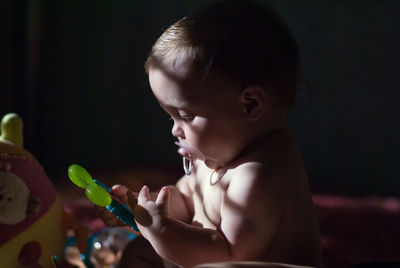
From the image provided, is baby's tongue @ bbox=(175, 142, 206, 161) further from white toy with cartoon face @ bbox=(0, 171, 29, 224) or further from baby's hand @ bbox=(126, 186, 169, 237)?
white toy with cartoon face @ bbox=(0, 171, 29, 224)

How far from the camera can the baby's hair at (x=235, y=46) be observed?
2.24 ft

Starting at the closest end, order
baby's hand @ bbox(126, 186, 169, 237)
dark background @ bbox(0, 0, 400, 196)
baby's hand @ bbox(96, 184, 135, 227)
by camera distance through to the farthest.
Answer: baby's hand @ bbox(126, 186, 169, 237) < baby's hand @ bbox(96, 184, 135, 227) < dark background @ bbox(0, 0, 400, 196)

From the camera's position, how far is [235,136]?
0.72 metres

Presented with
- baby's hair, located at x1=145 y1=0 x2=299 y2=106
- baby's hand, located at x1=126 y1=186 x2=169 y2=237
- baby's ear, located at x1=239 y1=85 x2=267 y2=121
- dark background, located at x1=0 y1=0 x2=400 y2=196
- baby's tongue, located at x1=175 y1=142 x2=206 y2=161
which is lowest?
dark background, located at x1=0 y1=0 x2=400 y2=196

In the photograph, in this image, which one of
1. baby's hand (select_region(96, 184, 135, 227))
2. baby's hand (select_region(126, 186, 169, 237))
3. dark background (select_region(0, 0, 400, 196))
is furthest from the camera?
dark background (select_region(0, 0, 400, 196))

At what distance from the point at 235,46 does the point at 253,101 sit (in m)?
0.08

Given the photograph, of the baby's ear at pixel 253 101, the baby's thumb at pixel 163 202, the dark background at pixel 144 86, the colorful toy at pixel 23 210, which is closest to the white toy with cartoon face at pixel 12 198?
the colorful toy at pixel 23 210

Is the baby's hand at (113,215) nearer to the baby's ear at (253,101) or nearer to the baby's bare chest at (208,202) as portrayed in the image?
the baby's bare chest at (208,202)

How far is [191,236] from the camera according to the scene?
659mm

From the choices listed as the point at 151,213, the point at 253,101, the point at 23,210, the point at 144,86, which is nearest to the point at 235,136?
the point at 253,101

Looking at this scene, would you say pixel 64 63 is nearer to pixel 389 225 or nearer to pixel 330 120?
pixel 330 120

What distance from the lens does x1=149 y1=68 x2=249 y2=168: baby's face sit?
2.27ft

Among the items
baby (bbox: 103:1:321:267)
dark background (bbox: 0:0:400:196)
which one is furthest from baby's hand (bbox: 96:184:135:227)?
dark background (bbox: 0:0:400:196)

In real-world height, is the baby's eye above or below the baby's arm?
above
